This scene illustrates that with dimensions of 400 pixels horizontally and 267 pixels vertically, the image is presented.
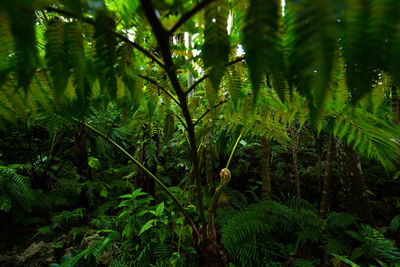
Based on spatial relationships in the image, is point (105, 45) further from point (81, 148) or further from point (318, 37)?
point (81, 148)

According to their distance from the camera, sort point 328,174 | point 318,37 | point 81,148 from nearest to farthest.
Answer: point 318,37 < point 328,174 < point 81,148

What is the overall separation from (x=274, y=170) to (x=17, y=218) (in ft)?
11.6

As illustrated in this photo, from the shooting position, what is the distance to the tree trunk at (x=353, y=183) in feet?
5.69

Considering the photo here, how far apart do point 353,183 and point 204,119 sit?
1.85 m

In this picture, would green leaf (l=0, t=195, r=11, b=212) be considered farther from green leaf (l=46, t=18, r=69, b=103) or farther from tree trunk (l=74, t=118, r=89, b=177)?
green leaf (l=46, t=18, r=69, b=103)

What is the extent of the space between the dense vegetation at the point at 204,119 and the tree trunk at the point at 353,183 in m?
0.01

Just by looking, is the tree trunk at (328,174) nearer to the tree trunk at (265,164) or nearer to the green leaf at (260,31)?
the tree trunk at (265,164)

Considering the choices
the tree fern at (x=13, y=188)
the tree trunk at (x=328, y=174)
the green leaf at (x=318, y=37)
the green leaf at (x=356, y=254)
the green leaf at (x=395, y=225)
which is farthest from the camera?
the tree fern at (x=13, y=188)

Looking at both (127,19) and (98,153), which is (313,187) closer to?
(127,19)

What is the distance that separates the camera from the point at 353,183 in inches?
70.1

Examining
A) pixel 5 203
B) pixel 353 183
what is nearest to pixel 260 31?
pixel 353 183

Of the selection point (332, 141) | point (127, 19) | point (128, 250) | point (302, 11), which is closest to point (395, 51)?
point (302, 11)

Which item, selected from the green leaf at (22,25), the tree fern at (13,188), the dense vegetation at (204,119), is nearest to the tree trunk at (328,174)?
the dense vegetation at (204,119)

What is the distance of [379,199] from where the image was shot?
2.30 meters
